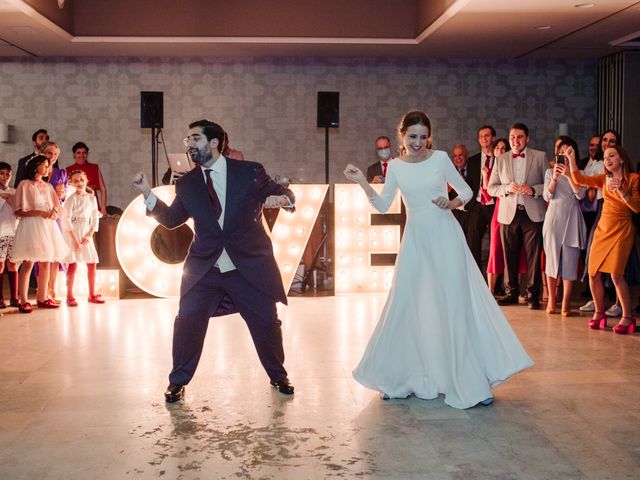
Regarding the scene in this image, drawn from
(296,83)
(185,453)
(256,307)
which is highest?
(296,83)

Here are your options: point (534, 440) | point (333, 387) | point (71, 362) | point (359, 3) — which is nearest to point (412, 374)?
point (333, 387)

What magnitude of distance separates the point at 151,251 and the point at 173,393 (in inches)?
158

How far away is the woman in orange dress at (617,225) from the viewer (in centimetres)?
668

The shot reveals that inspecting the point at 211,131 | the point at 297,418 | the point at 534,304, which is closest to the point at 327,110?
the point at 534,304

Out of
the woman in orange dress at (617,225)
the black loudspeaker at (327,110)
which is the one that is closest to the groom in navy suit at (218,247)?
the woman in orange dress at (617,225)

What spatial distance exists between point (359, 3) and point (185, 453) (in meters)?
8.22

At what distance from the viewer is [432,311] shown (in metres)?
4.77

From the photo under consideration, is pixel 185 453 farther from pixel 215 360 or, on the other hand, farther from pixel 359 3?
pixel 359 3

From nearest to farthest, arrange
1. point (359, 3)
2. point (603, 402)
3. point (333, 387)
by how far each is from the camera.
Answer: point (603, 402), point (333, 387), point (359, 3)

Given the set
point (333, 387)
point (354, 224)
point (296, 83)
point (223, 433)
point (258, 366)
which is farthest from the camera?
point (296, 83)

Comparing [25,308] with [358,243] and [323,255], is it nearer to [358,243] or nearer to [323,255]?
[358,243]

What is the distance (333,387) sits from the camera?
509 centimetres

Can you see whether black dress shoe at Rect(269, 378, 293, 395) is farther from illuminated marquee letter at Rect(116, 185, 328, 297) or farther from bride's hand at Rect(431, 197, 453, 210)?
illuminated marquee letter at Rect(116, 185, 328, 297)

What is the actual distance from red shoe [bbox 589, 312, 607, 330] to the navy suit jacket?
3.32 meters
